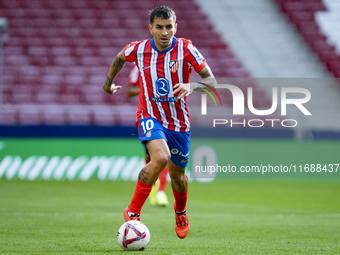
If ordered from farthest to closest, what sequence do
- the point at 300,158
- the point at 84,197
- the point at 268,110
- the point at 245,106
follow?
the point at 268,110 → the point at 245,106 → the point at 300,158 → the point at 84,197

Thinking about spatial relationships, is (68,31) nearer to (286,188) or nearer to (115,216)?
(286,188)

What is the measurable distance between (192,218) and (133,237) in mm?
3065

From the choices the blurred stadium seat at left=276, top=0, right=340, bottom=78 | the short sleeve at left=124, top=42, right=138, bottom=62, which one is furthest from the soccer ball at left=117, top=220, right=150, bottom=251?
the blurred stadium seat at left=276, top=0, right=340, bottom=78

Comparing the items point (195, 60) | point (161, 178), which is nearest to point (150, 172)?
point (195, 60)

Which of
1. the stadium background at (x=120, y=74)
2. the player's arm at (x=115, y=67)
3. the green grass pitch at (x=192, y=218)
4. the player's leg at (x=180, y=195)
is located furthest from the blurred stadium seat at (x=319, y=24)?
the player's arm at (x=115, y=67)

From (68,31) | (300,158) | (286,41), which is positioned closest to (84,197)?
(300,158)

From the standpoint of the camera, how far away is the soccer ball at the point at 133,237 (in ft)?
17.2

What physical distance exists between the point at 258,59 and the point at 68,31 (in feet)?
19.6

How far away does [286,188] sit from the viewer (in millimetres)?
13117

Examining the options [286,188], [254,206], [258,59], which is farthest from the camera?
[258,59]

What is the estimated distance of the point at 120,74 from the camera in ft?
61.4

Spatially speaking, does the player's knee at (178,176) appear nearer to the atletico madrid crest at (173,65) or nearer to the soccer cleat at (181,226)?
the soccer cleat at (181,226)

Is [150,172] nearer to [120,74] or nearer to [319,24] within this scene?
[120,74]

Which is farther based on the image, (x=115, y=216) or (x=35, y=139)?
(x=35, y=139)
